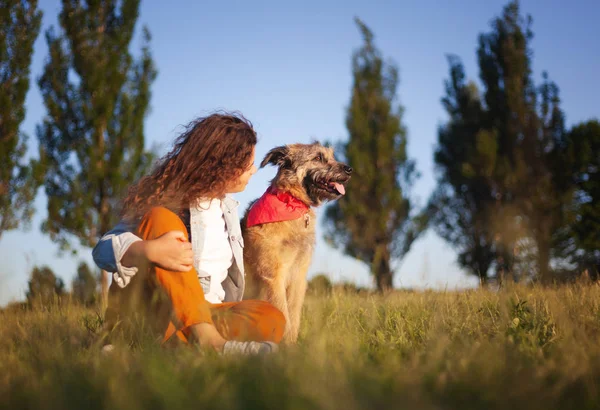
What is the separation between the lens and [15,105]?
46.4ft

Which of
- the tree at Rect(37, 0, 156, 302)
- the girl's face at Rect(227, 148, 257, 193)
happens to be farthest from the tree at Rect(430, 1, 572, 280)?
the girl's face at Rect(227, 148, 257, 193)

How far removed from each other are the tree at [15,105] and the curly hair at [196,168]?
11.4m

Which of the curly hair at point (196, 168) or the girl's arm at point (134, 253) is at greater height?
the curly hair at point (196, 168)

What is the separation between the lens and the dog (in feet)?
15.4

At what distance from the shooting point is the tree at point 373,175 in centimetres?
1931

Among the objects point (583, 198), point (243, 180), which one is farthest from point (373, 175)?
point (243, 180)

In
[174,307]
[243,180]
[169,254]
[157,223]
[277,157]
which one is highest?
[277,157]

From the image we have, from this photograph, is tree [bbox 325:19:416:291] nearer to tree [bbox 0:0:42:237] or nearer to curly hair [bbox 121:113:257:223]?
tree [bbox 0:0:42:237]

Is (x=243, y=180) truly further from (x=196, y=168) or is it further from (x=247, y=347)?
(x=247, y=347)

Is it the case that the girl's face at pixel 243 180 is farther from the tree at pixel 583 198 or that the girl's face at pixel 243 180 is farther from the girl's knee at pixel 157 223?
the tree at pixel 583 198

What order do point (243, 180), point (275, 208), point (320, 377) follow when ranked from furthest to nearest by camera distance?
point (275, 208) → point (243, 180) → point (320, 377)

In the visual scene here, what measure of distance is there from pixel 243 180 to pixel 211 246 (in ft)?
2.04

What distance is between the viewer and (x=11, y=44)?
14.3m

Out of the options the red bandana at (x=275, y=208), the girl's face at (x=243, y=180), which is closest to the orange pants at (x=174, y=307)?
the girl's face at (x=243, y=180)
